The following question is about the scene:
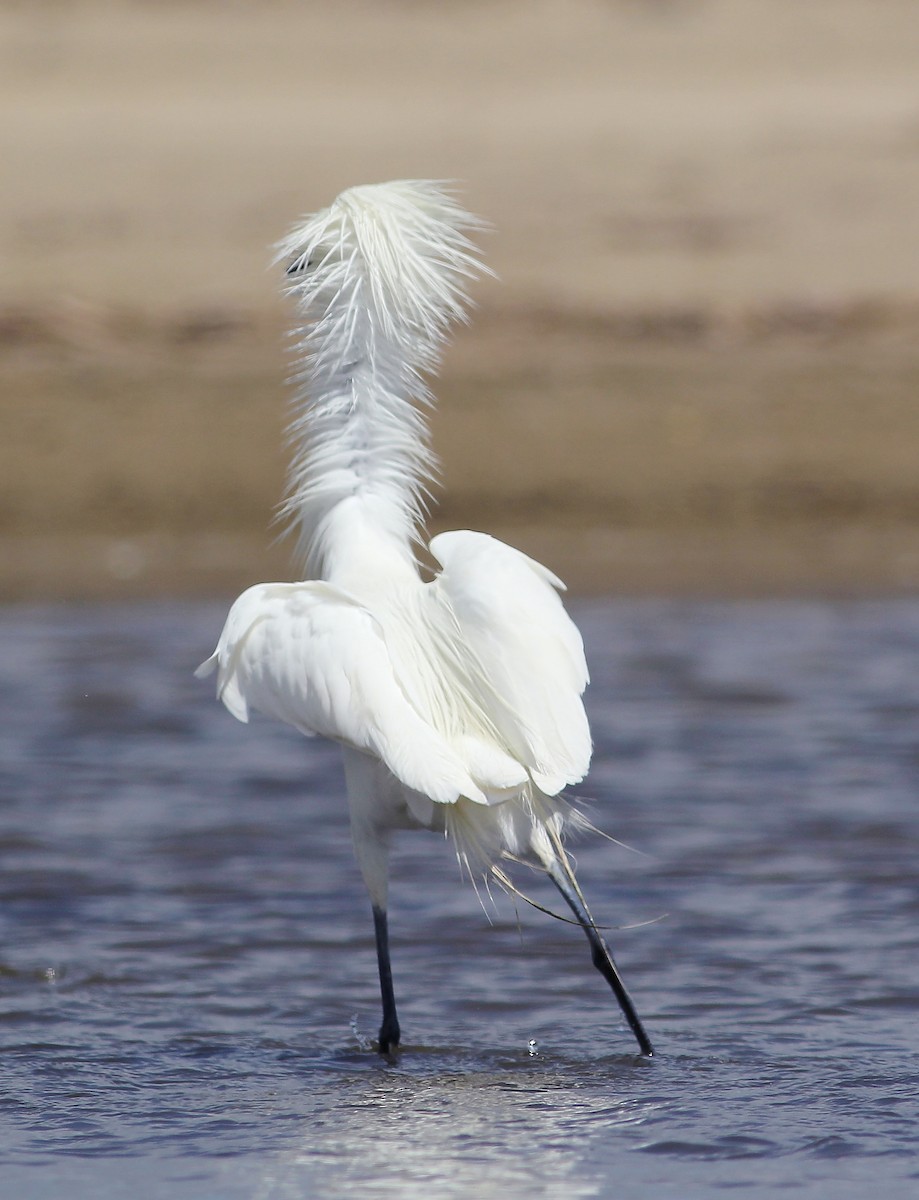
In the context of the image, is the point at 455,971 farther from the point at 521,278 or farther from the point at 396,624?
the point at 521,278

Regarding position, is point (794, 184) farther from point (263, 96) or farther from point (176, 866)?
point (176, 866)

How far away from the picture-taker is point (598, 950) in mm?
4590

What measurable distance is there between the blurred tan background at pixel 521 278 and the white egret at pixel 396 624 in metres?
5.85

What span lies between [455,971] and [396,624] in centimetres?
123

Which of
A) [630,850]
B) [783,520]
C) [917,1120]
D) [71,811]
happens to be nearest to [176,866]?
[71,811]

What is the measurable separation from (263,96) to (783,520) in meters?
11.0

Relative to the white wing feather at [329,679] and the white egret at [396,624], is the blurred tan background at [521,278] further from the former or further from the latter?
the white wing feather at [329,679]

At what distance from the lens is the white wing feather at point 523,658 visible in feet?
14.3

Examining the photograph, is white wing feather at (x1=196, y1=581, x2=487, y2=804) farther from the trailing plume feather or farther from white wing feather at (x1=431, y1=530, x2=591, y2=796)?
the trailing plume feather

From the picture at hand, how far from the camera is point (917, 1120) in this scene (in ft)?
13.8

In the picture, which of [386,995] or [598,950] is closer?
[598,950]

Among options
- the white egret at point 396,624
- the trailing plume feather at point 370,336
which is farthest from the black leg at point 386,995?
the trailing plume feather at point 370,336

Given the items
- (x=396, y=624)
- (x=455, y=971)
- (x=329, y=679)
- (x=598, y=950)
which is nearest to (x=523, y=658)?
(x=396, y=624)

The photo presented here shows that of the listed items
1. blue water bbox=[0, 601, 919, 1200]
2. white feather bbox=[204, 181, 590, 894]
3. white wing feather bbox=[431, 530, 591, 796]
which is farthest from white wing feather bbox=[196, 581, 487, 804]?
blue water bbox=[0, 601, 919, 1200]
